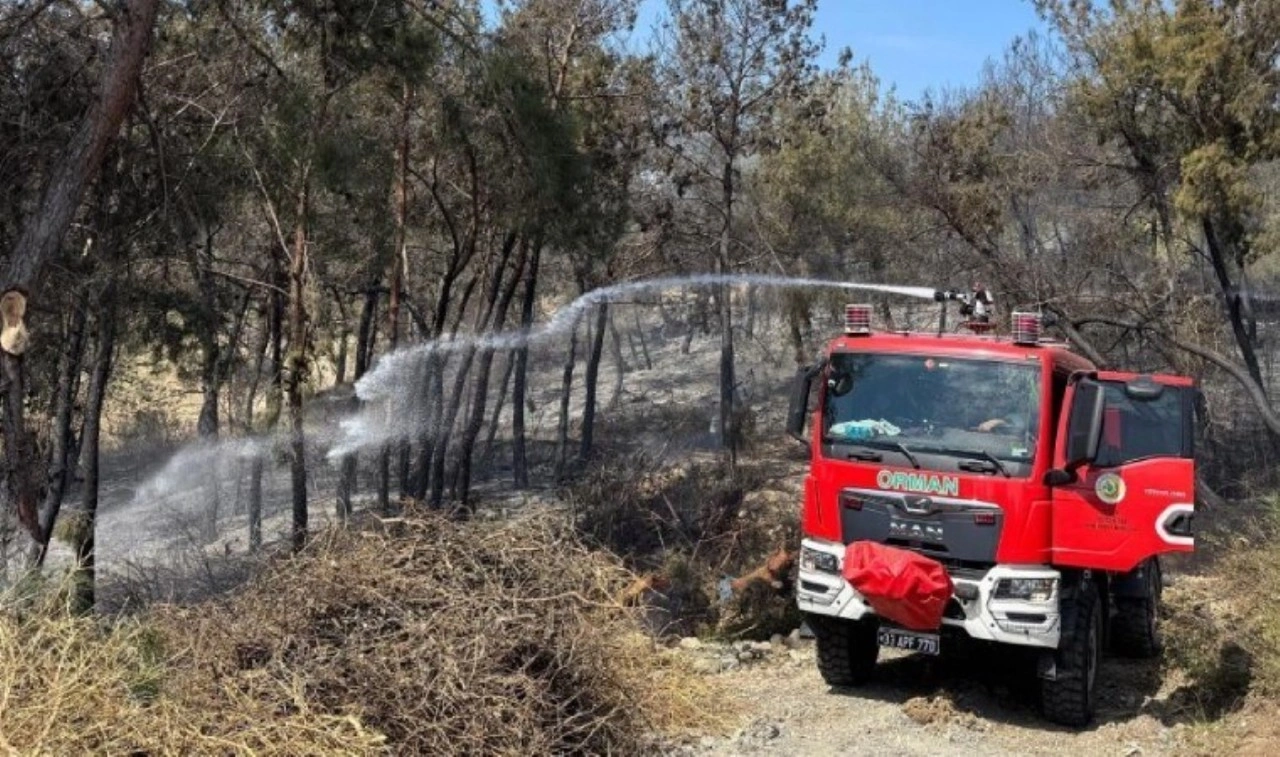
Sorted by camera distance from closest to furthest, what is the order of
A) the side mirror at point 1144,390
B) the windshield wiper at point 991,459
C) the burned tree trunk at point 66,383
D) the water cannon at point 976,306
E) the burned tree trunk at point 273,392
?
1. the side mirror at point 1144,390
2. the windshield wiper at point 991,459
3. the water cannon at point 976,306
4. the burned tree trunk at point 66,383
5. the burned tree trunk at point 273,392

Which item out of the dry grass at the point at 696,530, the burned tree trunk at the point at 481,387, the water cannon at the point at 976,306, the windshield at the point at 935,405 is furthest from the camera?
the burned tree trunk at the point at 481,387

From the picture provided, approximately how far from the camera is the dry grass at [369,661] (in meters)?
5.77

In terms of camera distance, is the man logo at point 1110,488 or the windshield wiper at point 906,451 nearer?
the man logo at point 1110,488

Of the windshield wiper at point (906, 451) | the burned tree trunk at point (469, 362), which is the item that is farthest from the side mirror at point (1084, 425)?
the burned tree trunk at point (469, 362)

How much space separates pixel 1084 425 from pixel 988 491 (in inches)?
28.5

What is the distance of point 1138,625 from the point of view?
10.1 metres

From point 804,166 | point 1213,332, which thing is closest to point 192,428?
point 804,166

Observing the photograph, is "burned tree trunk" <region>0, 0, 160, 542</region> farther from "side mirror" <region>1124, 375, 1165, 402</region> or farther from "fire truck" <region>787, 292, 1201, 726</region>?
"side mirror" <region>1124, 375, 1165, 402</region>

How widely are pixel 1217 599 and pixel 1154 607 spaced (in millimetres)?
2018

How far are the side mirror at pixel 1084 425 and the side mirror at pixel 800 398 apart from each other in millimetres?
1682

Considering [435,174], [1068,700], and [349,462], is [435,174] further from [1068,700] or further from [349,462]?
[1068,700]

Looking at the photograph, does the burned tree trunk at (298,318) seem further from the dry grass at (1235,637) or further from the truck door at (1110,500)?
the dry grass at (1235,637)

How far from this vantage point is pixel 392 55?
13.7 metres

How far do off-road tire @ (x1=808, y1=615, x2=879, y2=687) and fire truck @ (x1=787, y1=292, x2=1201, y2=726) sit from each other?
105 mm
